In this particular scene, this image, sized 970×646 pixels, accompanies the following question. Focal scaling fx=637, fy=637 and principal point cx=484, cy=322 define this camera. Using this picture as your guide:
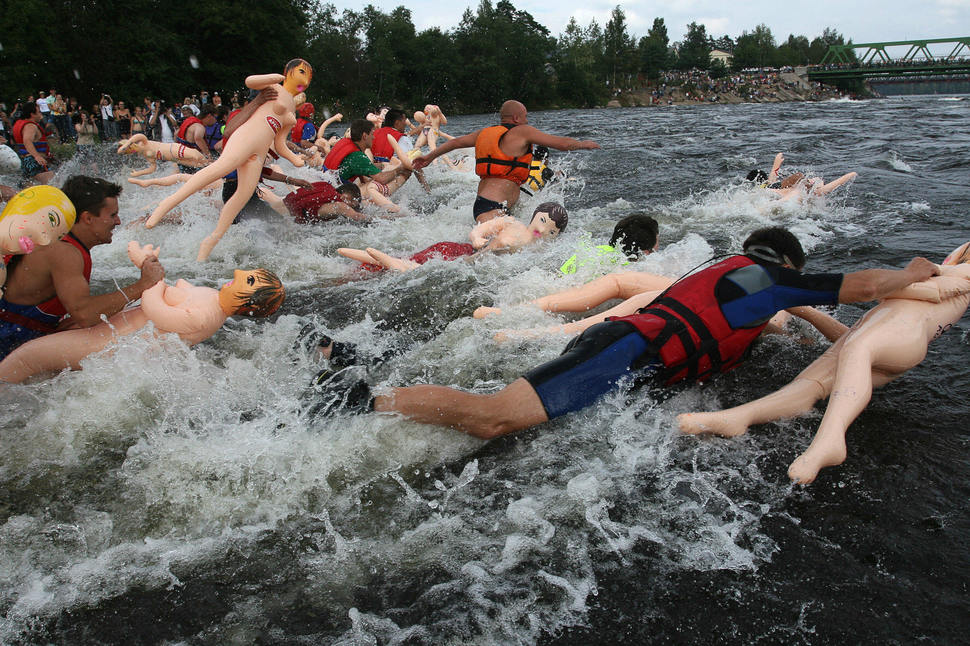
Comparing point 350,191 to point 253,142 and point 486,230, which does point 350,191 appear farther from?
point 486,230

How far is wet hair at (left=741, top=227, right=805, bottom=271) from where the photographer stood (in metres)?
3.72

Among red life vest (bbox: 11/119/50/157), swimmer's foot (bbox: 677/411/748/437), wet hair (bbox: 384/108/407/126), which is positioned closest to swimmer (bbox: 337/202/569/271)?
swimmer's foot (bbox: 677/411/748/437)

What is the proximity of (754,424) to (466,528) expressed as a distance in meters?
1.82

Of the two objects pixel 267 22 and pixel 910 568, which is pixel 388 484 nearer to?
pixel 910 568

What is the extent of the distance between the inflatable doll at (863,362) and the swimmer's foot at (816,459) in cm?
2

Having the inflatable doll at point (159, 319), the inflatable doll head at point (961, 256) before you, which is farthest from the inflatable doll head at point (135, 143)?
the inflatable doll head at point (961, 256)

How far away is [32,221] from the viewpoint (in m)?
3.50

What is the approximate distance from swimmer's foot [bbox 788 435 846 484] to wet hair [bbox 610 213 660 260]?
104 inches

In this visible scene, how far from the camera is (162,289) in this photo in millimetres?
3914

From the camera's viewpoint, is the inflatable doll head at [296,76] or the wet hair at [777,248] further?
the inflatable doll head at [296,76]

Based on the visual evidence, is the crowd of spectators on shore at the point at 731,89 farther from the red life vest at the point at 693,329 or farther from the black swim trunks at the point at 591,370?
the black swim trunks at the point at 591,370

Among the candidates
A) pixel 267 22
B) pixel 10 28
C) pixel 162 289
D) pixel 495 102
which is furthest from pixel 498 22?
pixel 162 289

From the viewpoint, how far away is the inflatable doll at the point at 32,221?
3477mm

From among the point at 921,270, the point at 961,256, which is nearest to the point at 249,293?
the point at 921,270
